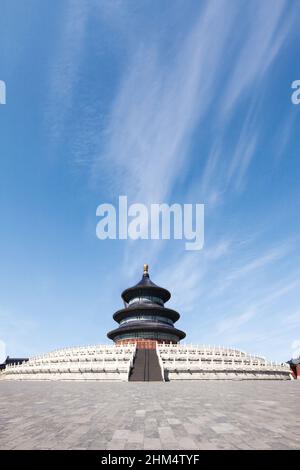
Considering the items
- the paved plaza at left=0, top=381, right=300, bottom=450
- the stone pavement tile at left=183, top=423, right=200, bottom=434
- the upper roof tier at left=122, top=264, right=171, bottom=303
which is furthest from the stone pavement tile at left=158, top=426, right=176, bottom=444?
the upper roof tier at left=122, top=264, right=171, bottom=303

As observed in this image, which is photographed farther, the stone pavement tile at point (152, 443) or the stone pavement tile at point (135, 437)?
the stone pavement tile at point (135, 437)

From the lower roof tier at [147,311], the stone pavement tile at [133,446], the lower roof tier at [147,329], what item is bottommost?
the stone pavement tile at [133,446]

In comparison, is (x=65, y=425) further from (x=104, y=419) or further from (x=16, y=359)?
(x=16, y=359)

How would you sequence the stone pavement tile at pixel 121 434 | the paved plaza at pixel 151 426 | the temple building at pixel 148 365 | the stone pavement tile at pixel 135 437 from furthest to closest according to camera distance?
the temple building at pixel 148 365 → the stone pavement tile at pixel 121 434 → the stone pavement tile at pixel 135 437 → the paved plaza at pixel 151 426

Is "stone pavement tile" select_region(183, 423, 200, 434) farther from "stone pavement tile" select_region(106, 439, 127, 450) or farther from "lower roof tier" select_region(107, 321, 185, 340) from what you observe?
"lower roof tier" select_region(107, 321, 185, 340)

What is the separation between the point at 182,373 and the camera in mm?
24031

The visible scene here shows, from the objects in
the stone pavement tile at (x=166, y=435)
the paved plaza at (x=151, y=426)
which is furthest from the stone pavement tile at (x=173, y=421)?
the stone pavement tile at (x=166, y=435)

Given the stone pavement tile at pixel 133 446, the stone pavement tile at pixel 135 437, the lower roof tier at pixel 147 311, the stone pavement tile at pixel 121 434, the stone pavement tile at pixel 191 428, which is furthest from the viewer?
the lower roof tier at pixel 147 311

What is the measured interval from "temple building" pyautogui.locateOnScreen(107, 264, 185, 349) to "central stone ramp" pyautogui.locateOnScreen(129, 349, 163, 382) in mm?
12214

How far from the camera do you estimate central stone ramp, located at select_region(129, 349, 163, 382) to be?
22586 mm

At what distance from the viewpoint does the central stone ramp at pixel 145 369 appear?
22.6m

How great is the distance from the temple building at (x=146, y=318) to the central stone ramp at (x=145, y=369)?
1221 cm

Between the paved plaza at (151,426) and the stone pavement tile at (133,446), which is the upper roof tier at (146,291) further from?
the stone pavement tile at (133,446)
